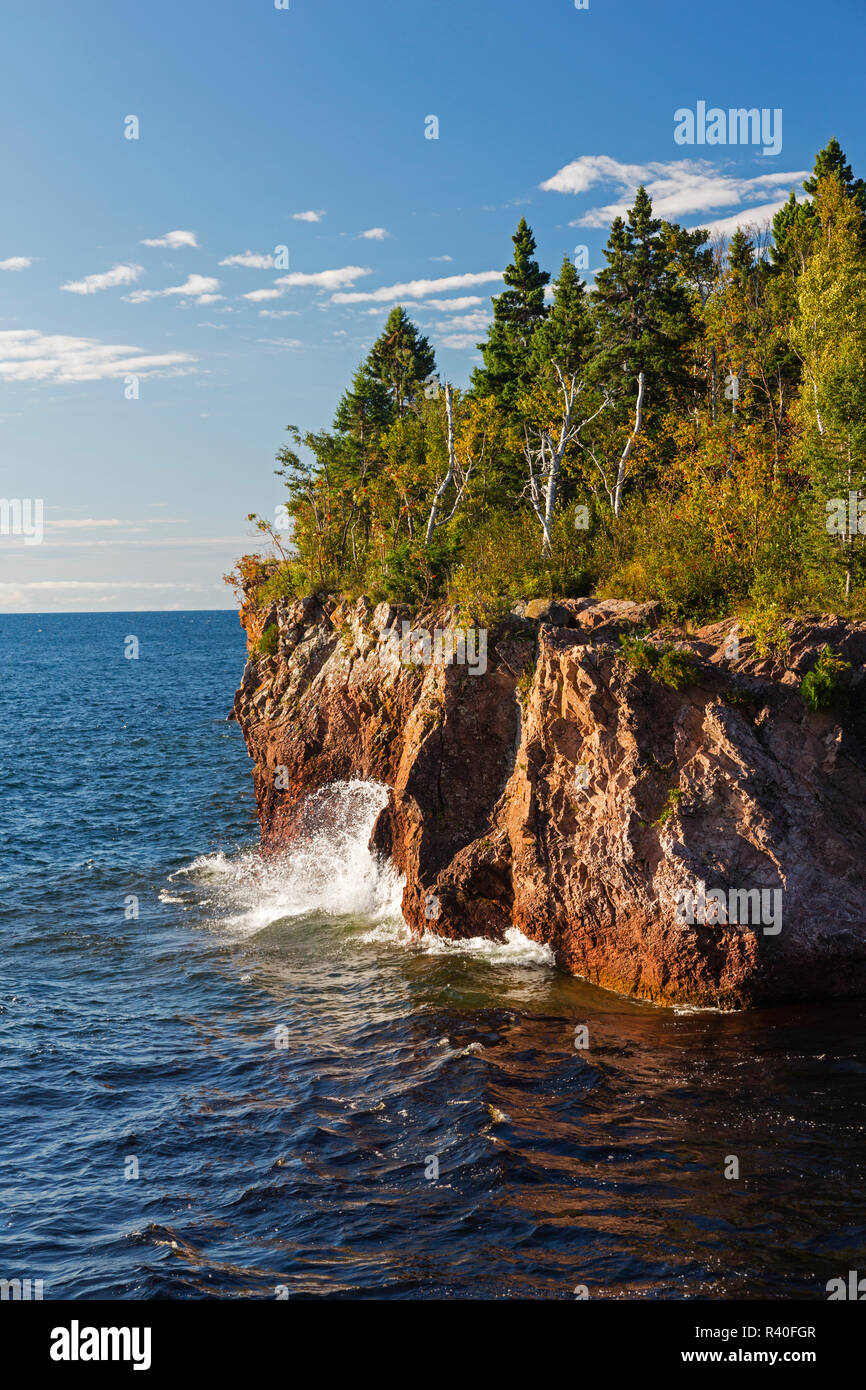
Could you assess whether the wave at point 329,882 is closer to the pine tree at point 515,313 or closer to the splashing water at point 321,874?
the splashing water at point 321,874

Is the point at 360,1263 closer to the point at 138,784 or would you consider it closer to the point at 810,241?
the point at 138,784

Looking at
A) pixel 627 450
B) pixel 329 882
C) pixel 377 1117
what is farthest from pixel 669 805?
pixel 627 450

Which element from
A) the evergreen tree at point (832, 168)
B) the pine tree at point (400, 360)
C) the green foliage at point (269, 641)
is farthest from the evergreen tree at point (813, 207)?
the green foliage at point (269, 641)

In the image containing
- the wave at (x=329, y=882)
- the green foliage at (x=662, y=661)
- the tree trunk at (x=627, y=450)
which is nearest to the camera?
the green foliage at (x=662, y=661)

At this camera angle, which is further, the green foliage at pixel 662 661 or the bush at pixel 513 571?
the bush at pixel 513 571

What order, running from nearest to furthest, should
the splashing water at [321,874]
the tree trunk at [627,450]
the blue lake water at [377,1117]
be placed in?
1. the blue lake water at [377,1117]
2. the splashing water at [321,874]
3. the tree trunk at [627,450]

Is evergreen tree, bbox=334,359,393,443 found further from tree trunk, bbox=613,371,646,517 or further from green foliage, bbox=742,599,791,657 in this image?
green foliage, bbox=742,599,791,657

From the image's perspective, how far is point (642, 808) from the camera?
60.4 ft

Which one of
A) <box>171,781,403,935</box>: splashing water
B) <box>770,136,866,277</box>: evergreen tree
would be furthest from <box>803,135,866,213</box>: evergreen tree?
<box>171,781,403,935</box>: splashing water

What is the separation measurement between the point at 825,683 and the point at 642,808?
4.39m

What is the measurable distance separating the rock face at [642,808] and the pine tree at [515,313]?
80.3 ft

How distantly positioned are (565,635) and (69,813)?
24399 millimetres

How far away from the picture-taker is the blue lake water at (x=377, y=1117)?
36.0ft

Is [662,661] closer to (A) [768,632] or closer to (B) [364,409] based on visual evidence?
(A) [768,632]
